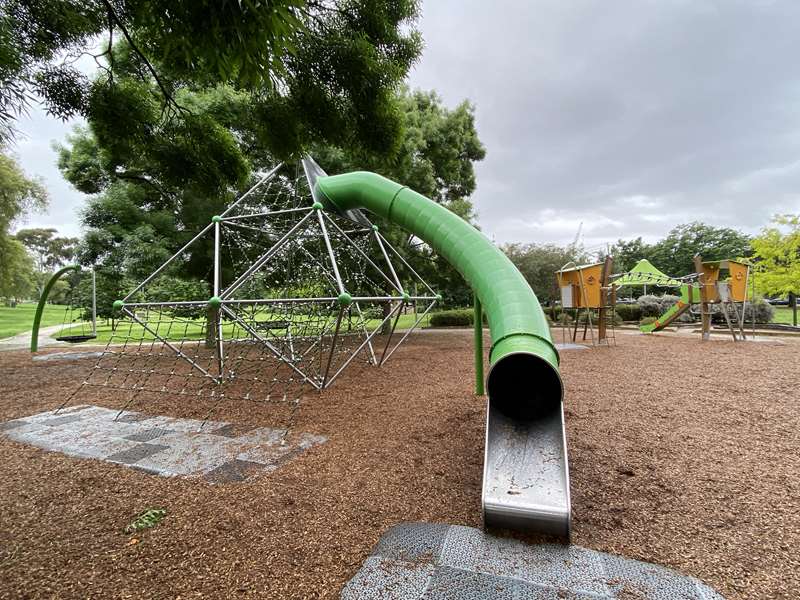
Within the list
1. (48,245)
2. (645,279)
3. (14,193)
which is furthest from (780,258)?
(48,245)

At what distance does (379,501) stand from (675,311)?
17262mm

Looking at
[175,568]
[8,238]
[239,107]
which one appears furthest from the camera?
[8,238]

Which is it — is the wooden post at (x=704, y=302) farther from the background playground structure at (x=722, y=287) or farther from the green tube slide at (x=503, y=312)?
the green tube slide at (x=503, y=312)

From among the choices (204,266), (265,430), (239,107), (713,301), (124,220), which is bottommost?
(265,430)

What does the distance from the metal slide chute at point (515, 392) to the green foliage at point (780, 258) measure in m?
21.6

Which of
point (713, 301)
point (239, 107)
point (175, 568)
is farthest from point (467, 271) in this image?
point (713, 301)

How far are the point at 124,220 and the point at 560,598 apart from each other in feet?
45.3

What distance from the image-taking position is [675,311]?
15.7m

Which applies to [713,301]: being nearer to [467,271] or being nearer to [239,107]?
[467,271]

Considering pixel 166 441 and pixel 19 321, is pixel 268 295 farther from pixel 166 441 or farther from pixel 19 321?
pixel 19 321

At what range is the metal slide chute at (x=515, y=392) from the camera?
2619mm

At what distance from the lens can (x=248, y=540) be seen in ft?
8.49

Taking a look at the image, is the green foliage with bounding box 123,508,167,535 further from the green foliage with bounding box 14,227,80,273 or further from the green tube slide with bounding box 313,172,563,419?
the green foliage with bounding box 14,227,80,273

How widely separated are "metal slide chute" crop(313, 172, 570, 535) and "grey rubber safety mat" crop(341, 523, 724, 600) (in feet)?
0.67
